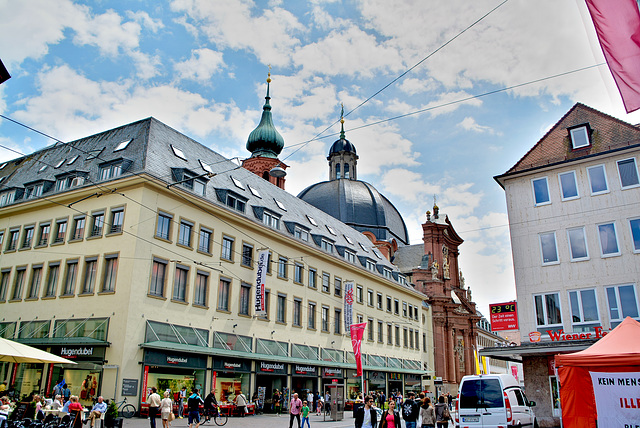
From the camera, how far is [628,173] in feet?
80.0

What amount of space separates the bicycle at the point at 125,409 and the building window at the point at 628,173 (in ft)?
78.6

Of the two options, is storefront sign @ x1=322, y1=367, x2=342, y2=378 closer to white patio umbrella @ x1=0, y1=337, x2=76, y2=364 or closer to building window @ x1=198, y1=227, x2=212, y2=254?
building window @ x1=198, y1=227, x2=212, y2=254

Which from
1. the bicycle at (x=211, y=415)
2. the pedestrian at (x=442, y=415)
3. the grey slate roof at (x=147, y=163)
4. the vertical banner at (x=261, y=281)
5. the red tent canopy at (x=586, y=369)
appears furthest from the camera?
the vertical banner at (x=261, y=281)

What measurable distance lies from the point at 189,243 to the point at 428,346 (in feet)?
126

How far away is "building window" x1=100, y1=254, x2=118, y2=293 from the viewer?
84.2ft

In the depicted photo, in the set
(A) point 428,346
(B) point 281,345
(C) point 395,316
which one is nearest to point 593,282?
(B) point 281,345

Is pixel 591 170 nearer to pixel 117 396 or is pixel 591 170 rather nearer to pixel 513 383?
pixel 513 383

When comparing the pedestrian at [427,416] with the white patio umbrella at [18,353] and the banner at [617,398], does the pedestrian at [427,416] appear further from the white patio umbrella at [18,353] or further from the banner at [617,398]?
the white patio umbrella at [18,353]

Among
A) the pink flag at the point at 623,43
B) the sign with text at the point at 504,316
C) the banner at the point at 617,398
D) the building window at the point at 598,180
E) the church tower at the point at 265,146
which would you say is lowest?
the banner at the point at 617,398

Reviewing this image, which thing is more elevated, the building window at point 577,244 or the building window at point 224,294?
the building window at point 577,244

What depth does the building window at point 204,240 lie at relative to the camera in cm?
2948

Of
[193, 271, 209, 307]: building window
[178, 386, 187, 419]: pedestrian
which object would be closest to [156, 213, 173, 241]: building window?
[193, 271, 209, 307]: building window

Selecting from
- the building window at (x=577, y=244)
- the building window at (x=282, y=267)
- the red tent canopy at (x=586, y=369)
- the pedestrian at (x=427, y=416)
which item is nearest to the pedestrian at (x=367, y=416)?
the pedestrian at (x=427, y=416)

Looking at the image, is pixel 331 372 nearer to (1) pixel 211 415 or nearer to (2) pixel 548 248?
(1) pixel 211 415
